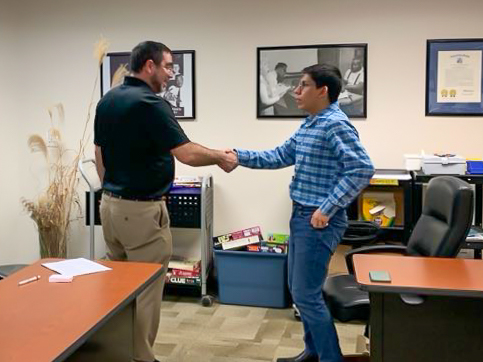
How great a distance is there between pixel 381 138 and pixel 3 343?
3112mm

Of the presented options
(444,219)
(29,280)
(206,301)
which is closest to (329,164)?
(444,219)

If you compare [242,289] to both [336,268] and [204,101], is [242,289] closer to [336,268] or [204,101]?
[336,268]

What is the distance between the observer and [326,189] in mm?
2510

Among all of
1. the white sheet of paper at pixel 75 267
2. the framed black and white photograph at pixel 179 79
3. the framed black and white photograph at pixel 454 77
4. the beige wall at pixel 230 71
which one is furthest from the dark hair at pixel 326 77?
the framed black and white photograph at pixel 179 79

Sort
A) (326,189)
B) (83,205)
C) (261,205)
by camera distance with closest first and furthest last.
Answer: (326,189) < (261,205) < (83,205)

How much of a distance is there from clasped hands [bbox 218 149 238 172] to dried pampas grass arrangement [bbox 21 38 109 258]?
68.9 inches

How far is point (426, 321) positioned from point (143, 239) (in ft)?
4.35

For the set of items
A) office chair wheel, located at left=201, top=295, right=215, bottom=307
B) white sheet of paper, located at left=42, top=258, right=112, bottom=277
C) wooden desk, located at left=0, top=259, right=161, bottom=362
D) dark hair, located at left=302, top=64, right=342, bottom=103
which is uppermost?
dark hair, located at left=302, top=64, right=342, bottom=103

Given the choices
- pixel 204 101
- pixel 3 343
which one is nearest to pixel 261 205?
pixel 204 101

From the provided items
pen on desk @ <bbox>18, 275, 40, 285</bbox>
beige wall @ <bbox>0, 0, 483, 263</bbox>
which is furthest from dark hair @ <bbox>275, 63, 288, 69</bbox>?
pen on desk @ <bbox>18, 275, 40, 285</bbox>

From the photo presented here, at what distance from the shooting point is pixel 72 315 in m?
1.58

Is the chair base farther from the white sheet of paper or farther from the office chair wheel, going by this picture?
the white sheet of paper

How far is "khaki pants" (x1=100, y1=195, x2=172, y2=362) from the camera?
2557 mm

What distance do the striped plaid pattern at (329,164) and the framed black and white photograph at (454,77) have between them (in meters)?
1.57
